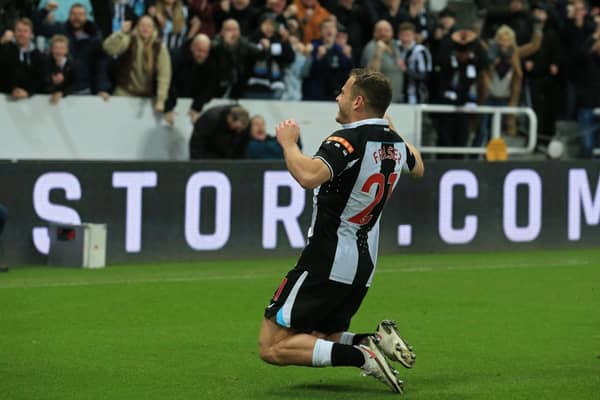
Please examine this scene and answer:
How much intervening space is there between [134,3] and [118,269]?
14.1 ft

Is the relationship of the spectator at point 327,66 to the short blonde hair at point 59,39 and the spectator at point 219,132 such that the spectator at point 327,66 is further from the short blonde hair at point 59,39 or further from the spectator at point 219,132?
the short blonde hair at point 59,39

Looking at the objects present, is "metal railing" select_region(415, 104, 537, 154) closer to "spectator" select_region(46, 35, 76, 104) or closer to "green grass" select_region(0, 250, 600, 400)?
"green grass" select_region(0, 250, 600, 400)

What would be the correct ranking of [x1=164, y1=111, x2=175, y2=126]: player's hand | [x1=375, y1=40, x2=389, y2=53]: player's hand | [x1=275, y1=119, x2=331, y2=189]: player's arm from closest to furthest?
[x1=275, y1=119, x2=331, y2=189]: player's arm
[x1=164, y1=111, x2=175, y2=126]: player's hand
[x1=375, y1=40, x2=389, y2=53]: player's hand

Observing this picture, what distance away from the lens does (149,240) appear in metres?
15.4

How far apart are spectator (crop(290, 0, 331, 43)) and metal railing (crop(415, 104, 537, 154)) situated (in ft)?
5.91

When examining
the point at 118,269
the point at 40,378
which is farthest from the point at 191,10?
the point at 40,378

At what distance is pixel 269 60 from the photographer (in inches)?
693

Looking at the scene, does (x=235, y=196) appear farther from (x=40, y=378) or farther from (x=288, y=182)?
(x=40, y=378)

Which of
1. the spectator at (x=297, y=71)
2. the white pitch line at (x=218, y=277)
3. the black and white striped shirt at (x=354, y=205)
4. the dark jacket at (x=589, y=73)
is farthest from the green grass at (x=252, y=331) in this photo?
the dark jacket at (x=589, y=73)

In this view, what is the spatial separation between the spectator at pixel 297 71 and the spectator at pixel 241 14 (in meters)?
0.58

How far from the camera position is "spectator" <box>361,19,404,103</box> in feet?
59.9

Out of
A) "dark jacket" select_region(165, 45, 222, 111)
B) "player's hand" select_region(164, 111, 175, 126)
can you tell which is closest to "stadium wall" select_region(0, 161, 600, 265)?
"player's hand" select_region(164, 111, 175, 126)

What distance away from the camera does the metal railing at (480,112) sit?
737 inches

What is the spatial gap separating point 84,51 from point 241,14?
2806mm
